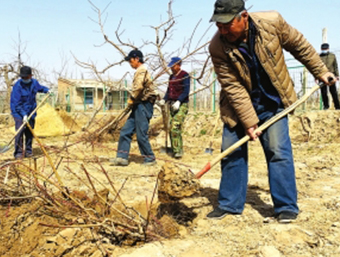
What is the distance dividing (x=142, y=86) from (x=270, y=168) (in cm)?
275

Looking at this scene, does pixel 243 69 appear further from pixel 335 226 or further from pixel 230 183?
pixel 335 226

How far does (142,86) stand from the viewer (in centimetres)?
500

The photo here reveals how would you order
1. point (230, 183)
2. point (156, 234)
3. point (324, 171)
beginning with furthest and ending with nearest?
point (324, 171) → point (230, 183) → point (156, 234)

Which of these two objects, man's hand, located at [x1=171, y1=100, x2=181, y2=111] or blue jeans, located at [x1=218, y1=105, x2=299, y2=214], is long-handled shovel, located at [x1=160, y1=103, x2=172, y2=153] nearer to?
man's hand, located at [x1=171, y1=100, x2=181, y2=111]

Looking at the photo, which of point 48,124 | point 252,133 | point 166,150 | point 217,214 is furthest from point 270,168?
point 48,124

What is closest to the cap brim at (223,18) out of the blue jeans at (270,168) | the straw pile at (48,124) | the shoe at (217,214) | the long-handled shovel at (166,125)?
the blue jeans at (270,168)

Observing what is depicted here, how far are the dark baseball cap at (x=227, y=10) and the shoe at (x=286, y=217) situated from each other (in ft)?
4.86

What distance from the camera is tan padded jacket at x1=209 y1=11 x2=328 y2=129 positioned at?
254 cm

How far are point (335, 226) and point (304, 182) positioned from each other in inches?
56.4

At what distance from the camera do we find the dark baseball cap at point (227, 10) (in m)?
2.35

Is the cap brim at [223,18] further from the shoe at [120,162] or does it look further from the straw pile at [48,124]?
the straw pile at [48,124]

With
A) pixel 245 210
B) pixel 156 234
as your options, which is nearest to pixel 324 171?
pixel 245 210

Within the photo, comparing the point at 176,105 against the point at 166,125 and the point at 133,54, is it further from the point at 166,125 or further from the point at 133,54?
the point at 166,125

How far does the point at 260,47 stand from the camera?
2.51m
